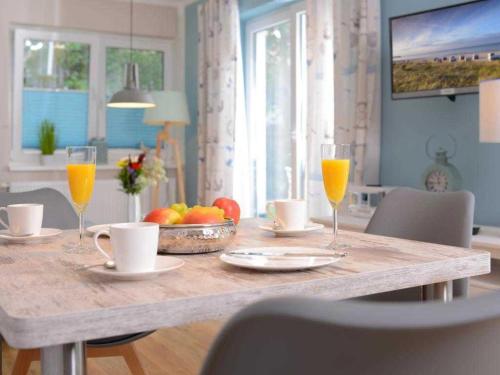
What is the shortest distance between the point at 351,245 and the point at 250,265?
452mm

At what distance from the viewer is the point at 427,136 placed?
3.48 meters

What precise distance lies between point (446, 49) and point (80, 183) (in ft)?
7.25

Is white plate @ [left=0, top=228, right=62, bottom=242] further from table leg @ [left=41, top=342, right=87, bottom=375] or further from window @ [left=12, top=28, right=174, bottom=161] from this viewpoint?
window @ [left=12, top=28, right=174, bottom=161]

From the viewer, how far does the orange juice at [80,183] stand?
1.58 metres

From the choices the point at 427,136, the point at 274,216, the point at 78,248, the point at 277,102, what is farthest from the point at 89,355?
the point at 277,102

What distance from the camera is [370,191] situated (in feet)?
11.0

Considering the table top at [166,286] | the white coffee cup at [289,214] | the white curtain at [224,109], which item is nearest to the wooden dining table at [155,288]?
the table top at [166,286]

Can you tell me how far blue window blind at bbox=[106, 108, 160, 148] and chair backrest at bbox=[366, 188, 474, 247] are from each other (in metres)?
4.30

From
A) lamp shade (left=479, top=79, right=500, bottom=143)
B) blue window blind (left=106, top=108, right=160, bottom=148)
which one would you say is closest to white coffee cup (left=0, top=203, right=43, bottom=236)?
lamp shade (left=479, top=79, right=500, bottom=143)

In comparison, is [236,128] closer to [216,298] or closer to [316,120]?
[316,120]

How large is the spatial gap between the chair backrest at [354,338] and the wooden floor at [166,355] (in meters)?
2.10

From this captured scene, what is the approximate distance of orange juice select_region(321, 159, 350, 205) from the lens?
1601 millimetres

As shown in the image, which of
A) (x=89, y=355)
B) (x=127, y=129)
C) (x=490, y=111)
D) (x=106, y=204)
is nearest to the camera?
(x=89, y=355)

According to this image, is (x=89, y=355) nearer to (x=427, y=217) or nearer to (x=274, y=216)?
(x=274, y=216)
